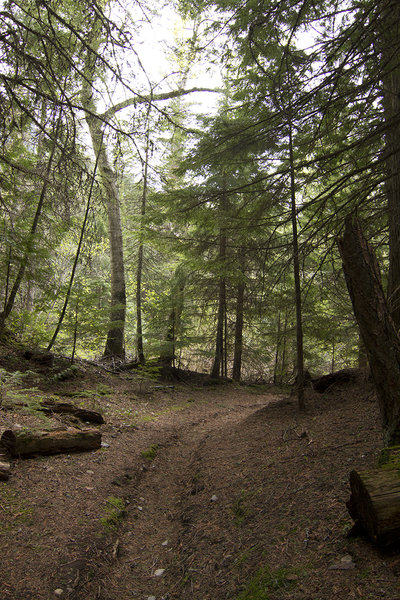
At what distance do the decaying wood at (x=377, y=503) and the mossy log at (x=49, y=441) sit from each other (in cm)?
377

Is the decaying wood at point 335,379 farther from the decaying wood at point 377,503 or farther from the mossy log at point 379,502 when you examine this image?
the decaying wood at point 377,503

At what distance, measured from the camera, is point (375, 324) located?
132 inches


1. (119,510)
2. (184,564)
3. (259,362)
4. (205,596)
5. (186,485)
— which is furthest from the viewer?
(259,362)

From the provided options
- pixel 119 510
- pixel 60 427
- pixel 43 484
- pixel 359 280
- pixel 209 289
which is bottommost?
pixel 119 510

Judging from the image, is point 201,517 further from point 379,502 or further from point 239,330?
point 239,330

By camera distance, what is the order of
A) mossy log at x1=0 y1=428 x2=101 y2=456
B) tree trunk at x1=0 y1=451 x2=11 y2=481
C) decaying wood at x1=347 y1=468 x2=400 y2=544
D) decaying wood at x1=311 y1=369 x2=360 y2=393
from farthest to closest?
1. decaying wood at x1=311 y1=369 x2=360 y2=393
2. mossy log at x1=0 y1=428 x2=101 y2=456
3. tree trunk at x1=0 y1=451 x2=11 y2=481
4. decaying wood at x1=347 y1=468 x2=400 y2=544

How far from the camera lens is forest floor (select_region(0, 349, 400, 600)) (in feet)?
8.23

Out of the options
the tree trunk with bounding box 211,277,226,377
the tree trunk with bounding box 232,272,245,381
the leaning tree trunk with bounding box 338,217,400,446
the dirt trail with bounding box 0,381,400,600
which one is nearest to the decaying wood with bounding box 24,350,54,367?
the dirt trail with bounding box 0,381,400,600

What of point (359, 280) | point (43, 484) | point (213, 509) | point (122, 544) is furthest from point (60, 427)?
point (359, 280)

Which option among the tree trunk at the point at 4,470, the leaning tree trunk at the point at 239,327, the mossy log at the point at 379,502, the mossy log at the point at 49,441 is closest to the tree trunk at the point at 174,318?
the leaning tree trunk at the point at 239,327

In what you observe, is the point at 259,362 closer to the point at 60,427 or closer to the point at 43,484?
the point at 60,427

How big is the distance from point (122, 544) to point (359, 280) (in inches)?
140

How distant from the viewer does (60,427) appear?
519 centimetres

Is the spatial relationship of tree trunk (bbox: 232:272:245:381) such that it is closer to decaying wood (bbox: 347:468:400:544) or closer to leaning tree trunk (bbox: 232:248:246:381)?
leaning tree trunk (bbox: 232:248:246:381)
